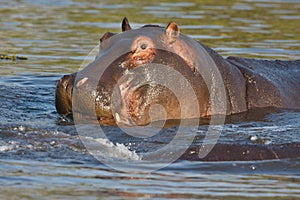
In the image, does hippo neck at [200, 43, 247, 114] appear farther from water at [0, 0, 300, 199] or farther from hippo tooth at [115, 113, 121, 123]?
hippo tooth at [115, 113, 121, 123]

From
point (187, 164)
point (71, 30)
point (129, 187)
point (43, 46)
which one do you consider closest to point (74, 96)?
point (187, 164)

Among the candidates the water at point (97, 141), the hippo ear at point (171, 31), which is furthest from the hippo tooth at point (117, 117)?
the hippo ear at point (171, 31)

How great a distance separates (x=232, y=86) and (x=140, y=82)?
0.96 m

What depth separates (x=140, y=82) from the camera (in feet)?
22.1

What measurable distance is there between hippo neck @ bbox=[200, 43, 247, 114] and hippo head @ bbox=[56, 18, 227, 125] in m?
0.25

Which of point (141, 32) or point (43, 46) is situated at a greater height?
point (141, 32)

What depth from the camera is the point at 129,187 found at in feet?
16.1

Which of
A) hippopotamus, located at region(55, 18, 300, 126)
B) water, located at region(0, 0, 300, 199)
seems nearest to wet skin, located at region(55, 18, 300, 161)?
hippopotamus, located at region(55, 18, 300, 126)

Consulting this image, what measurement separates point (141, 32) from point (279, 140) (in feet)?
5.02

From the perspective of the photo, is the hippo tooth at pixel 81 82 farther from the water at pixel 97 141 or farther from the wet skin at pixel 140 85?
the water at pixel 97 141

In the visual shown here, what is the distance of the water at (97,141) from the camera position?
4.89m

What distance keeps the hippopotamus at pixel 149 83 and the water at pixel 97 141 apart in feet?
0.72

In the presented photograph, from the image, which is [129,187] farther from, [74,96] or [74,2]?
[74,2]

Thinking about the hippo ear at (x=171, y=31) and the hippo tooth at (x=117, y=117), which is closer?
the hippo tooth at (x=117, y=117)
